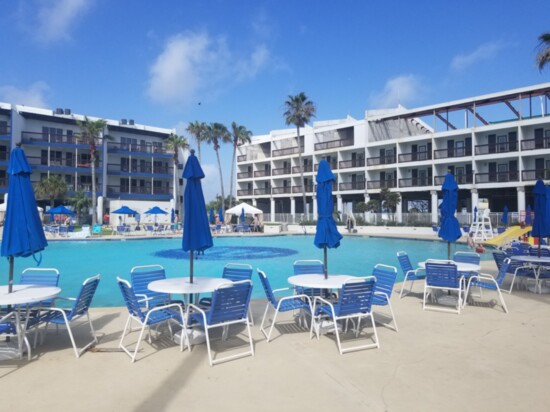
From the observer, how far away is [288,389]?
12.5ft

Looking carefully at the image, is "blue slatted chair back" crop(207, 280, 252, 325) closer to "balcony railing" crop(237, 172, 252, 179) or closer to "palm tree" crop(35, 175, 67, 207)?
"palm tree" crop(35, 175, 67, 207)

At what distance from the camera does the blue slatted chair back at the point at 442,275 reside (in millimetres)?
6871

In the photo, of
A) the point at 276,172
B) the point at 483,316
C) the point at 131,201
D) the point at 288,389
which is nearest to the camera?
the point at 288,389

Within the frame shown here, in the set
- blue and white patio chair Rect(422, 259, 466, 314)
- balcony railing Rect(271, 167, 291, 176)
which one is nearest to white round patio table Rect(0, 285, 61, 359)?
blue and white patio chair Rect(422, 259, 466, 314)

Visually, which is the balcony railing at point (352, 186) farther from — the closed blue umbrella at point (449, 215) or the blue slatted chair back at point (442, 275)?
the blue slatted chair back at point (442, 275)

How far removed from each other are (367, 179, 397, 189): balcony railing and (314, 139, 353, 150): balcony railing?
18.8 ft

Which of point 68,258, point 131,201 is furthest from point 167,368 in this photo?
point 131,201

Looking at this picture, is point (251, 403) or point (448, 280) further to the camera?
point (448, 280)

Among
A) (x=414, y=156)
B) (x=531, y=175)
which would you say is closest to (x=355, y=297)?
(x=531, y=175)

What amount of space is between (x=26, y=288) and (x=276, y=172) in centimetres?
4638

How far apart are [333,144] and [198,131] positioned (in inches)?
716

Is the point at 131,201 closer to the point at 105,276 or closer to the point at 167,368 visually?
the point at 105,276

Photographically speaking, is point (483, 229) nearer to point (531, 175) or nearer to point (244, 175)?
point (531, 175)

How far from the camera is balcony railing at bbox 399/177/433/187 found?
36844mm
